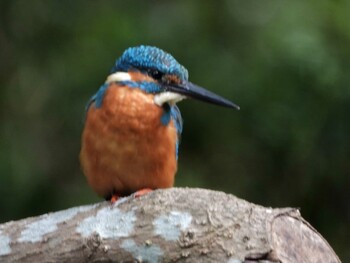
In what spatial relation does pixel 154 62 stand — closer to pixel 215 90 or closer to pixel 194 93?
pixel 194 93

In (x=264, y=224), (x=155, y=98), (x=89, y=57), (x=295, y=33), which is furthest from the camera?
(x=89, y=57)

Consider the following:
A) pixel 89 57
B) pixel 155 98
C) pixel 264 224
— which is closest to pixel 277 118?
pixel 89 57

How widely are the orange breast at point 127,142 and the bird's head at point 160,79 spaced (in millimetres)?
47

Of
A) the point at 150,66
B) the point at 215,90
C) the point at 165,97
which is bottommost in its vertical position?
Answer: the point at 215,90

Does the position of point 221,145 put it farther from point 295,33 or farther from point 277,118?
point 295,33

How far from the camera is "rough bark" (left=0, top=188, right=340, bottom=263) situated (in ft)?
11.7

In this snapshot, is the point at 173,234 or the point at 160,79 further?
the point at 160,79

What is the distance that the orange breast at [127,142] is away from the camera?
4.39 m

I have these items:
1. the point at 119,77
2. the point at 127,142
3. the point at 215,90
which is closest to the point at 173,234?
the point at 127,142

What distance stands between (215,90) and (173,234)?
107 inches

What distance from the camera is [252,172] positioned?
6535 millimetres

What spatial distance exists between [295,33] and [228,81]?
0.54 meters

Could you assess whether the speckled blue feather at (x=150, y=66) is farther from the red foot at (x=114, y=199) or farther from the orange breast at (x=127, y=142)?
the red foot at (x=114, y=199)

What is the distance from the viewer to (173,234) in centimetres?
362
